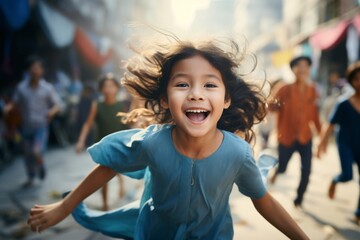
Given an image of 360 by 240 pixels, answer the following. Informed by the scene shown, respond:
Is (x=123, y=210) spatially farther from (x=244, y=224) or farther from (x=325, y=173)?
(x=325, y=173)

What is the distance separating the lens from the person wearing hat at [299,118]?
4219 mm

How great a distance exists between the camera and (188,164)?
170 cm

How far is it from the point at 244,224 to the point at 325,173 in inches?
133

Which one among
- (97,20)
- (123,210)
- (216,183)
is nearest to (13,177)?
(123,210)

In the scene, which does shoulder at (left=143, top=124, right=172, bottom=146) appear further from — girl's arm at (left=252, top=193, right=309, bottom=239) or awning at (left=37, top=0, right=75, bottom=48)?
awning at (left=37, top=0, right=75, bottom=48)

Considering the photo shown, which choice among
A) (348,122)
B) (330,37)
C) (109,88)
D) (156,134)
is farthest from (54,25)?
(330,37)

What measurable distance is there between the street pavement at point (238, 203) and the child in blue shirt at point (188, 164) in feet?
5.35

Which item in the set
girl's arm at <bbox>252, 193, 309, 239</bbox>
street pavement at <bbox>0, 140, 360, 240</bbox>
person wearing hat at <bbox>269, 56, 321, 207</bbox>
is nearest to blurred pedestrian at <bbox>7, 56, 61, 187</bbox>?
street pavement at <bbox>0, 140, 360, 240</bbox>

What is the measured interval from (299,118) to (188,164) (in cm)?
302

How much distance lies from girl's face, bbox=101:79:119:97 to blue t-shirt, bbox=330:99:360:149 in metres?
2.76

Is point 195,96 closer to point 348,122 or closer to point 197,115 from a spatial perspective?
point 197,115

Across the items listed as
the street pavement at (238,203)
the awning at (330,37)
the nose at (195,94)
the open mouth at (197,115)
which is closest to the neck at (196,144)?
the open mouth at (197,115)

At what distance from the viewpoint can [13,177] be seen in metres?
5.93

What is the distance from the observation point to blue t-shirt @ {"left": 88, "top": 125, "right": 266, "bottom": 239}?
170cm
